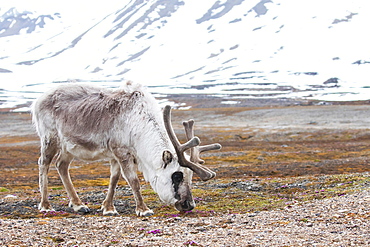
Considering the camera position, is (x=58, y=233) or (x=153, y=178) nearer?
(x=58, y=233)

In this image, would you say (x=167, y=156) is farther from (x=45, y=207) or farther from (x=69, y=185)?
(x=45, y=207)

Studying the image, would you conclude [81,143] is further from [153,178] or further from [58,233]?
[58,233]

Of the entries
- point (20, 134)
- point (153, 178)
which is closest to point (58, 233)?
point (153, 178)

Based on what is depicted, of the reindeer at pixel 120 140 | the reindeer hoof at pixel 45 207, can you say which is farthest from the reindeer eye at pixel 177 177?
the reindeer hoof at pixel 45 207

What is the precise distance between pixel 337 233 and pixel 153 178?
4.86m

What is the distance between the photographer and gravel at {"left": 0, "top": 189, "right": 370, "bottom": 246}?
8.15 metres

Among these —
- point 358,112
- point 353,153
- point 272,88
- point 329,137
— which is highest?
point 353,153

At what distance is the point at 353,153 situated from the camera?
40250 mm

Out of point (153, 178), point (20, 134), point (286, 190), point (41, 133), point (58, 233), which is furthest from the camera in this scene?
point (20, 134)

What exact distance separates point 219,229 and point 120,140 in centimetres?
414

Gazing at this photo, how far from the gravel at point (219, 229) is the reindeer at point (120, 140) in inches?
40.6

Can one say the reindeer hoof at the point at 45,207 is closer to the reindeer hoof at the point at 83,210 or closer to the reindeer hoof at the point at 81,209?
the reindeer hoof at the point at 81,209

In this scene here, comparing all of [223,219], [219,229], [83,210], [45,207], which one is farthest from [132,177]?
[219,229]

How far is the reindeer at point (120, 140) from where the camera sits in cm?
1109
